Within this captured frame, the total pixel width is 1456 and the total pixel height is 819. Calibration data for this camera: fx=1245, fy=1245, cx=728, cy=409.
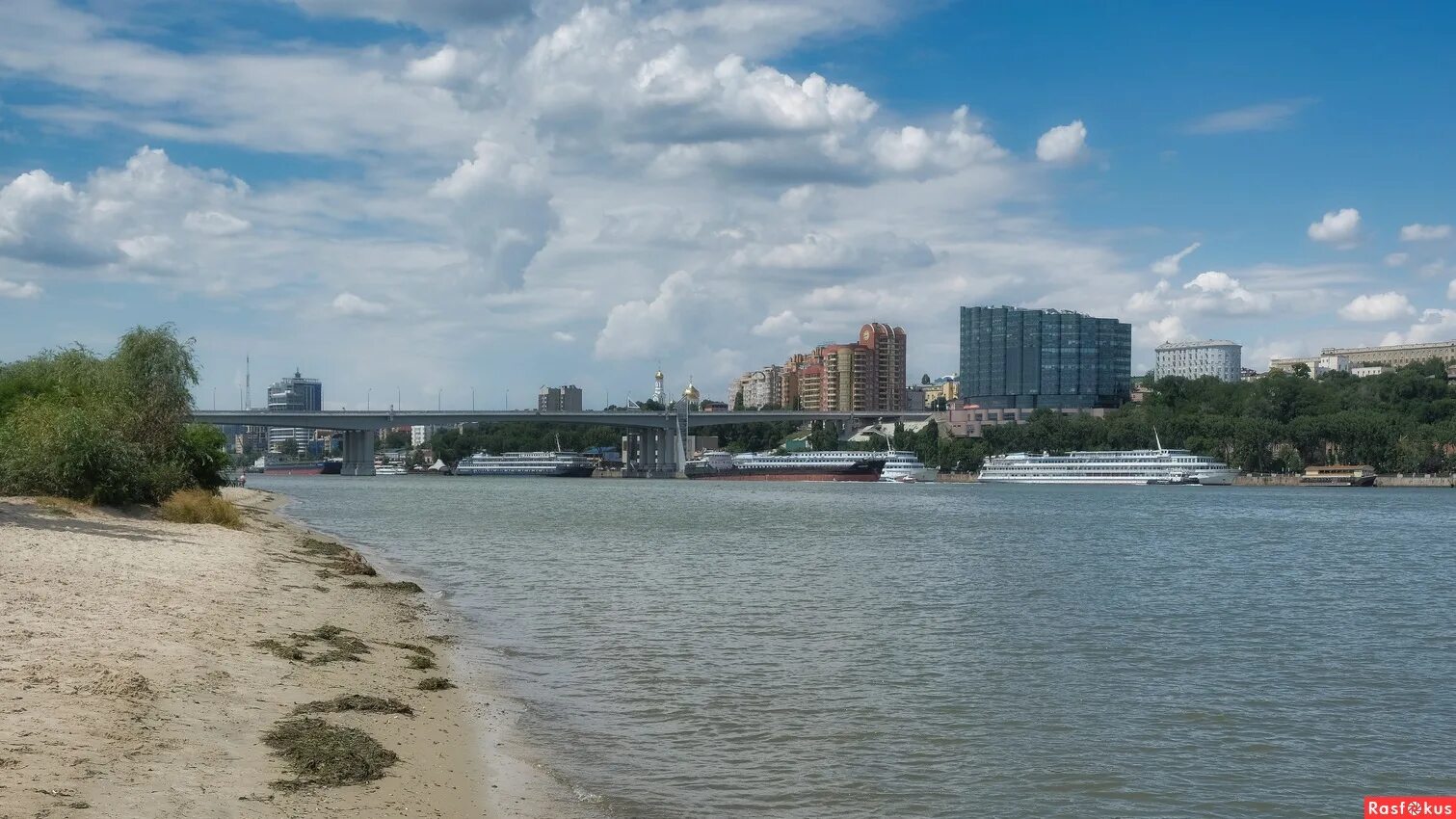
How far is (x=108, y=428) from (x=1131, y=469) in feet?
470

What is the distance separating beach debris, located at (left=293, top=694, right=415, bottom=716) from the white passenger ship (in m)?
161

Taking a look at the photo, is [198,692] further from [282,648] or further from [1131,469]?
[1131,469]

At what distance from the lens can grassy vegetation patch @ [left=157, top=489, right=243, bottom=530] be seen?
47469 millimetres

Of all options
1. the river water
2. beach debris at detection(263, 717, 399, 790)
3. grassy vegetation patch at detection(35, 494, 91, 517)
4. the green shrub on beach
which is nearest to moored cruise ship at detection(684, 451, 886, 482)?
the green shrub on beach

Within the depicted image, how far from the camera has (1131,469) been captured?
553 ft

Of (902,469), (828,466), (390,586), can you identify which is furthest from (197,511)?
(902,469)

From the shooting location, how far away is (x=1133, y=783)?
49.4 feet

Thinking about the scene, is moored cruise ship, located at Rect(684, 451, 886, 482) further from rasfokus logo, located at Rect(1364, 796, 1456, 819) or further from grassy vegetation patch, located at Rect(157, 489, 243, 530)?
rasfokus logo, located at Rect(1364, 796, 1456, 819)

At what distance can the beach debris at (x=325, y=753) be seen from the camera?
12.3 m

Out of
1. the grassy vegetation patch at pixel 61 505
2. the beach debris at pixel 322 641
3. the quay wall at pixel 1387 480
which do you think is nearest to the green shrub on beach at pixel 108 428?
the grassy vegetation patch at pixel 61 505

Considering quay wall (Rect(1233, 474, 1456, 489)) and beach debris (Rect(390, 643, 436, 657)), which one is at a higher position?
beach debris (Rect(390, 643, 436, 657))

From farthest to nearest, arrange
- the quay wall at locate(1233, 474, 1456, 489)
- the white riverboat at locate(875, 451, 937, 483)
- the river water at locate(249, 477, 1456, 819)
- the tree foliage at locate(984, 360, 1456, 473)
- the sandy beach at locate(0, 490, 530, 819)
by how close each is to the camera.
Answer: the white riverboat at locate(875, 451, 937, 483) < the tree foliage at locate(984, 360, 1456, 473) < the quay wall at locate(1233, 474, 1456, 489) < the river water at locate(249, 477, 1456, 819) < the sandy beach at locate(0, 490, 530, 819)

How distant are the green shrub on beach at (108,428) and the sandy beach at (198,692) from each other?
17.3 meters

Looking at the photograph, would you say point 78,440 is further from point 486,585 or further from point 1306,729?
point 1306,729
